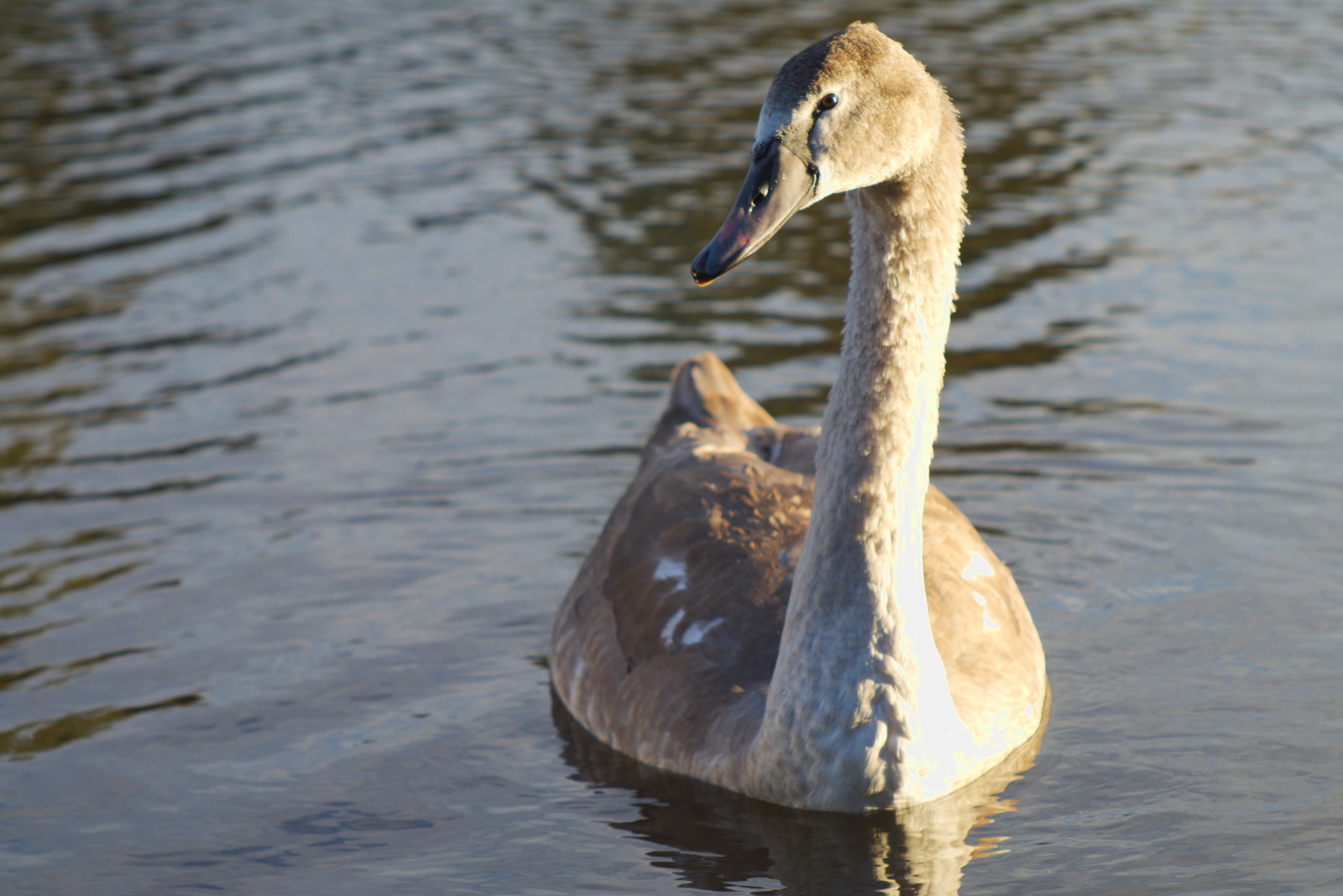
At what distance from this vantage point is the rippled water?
5.94 meters

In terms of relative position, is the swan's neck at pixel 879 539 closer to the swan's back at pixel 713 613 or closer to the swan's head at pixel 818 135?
the swan's head at pixel 818 135

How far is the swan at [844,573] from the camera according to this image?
5.07 meters

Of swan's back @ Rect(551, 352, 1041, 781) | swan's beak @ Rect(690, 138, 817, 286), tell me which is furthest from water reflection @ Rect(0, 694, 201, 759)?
swan's beak @ Rect(690, 138, 817, 286)

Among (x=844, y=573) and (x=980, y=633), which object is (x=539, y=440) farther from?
(x=844, y=573)

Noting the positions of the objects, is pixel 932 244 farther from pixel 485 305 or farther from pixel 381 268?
pixel 381 268

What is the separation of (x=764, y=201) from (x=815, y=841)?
227 cm

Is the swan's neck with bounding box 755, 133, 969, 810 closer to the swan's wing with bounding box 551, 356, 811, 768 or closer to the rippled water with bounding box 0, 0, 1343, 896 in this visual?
the rippled water with bounding box 0, 0, 1343, 896

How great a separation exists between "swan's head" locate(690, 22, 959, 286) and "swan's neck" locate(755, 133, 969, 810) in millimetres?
303

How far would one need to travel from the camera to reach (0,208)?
49.6ft

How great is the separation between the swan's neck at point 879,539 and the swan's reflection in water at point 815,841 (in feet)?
0.62

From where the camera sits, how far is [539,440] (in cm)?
996

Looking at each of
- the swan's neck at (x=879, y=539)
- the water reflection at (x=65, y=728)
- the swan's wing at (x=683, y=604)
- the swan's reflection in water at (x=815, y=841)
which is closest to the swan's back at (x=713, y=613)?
the swan's wing at (x=683, y=604)

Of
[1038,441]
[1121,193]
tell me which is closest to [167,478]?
[1038,441]

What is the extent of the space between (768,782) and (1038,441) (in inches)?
176
